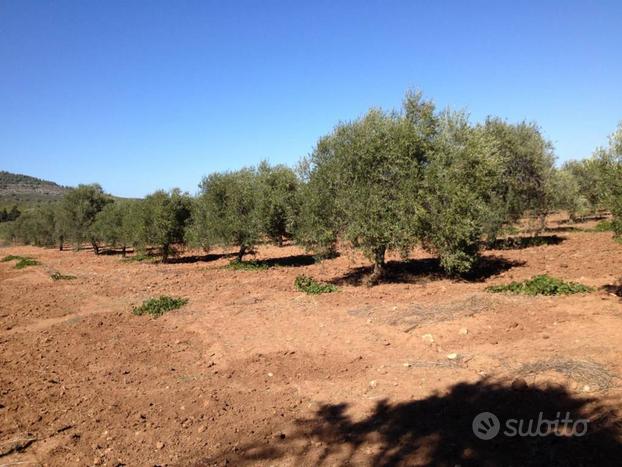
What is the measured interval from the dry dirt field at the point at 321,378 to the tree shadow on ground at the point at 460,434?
0.02 m

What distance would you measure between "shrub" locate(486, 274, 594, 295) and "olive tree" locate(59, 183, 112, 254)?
149 ft

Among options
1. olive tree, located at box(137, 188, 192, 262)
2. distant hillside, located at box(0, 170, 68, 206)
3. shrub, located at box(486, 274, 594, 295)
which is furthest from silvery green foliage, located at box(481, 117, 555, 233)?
distant hillside, located at box(0, 170, 68, 206)

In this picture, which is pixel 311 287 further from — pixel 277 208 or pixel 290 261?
pixel 290 261

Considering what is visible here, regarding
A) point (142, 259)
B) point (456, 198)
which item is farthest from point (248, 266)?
point (142, 259)

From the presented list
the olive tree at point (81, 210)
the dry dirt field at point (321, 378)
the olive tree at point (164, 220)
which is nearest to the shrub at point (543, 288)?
the dry dirt field at point (321, 378)

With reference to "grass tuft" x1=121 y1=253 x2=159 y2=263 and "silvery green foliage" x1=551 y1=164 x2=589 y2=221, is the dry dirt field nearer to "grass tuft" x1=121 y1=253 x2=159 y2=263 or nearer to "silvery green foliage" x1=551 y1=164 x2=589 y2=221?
"silvery green foliage" x1=551 y1=164 x2=589 y2=221

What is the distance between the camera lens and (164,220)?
2984cm

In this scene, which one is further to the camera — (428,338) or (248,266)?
(248,266)

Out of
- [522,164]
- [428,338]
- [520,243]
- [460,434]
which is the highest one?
[522,164]

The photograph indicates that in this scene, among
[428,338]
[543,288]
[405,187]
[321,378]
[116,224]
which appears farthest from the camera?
[116,224]

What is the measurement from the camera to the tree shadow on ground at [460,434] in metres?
4.54

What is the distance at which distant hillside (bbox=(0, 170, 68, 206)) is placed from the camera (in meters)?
136

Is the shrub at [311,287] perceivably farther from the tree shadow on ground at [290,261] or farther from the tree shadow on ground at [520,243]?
the tree shadow on ground at [520,243]

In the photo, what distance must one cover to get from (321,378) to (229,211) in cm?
1860
